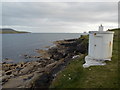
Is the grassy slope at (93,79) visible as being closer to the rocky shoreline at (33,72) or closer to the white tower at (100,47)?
the white tower at (100,47)

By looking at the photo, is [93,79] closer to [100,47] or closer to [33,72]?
[100,47]

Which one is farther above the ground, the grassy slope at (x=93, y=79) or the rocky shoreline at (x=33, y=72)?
the grassy slope at (x=93, y=79)

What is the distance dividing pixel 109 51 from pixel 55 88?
6.61 m

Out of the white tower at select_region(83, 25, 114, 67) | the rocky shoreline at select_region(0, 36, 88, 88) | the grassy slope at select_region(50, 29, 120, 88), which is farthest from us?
the rocky shoreline at select_region(0, 36, 88, 88)

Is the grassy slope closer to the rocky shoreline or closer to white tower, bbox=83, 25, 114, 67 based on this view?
white tower, bbox=83, 25, 114, 67

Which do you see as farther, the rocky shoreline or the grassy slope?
the rocky shoreline

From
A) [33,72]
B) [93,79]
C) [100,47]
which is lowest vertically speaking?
[33,72]

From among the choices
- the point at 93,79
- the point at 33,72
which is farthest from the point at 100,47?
the point at 33,72

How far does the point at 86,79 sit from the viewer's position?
946 centimetres

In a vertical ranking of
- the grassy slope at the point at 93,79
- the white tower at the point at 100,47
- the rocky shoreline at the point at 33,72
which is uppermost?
the white tower at the point at 100,47

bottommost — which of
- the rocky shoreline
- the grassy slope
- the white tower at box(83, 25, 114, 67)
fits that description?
the rocky shoreline

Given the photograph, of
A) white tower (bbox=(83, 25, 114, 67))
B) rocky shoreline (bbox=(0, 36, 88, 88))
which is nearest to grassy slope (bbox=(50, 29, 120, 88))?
white tower (bbox=(83, 25, 114, 67))

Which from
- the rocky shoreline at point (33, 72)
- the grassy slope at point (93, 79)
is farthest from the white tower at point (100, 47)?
the rocky shoreline at point (33, 72)

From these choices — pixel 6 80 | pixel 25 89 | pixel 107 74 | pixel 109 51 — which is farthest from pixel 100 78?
pixel 6 80
